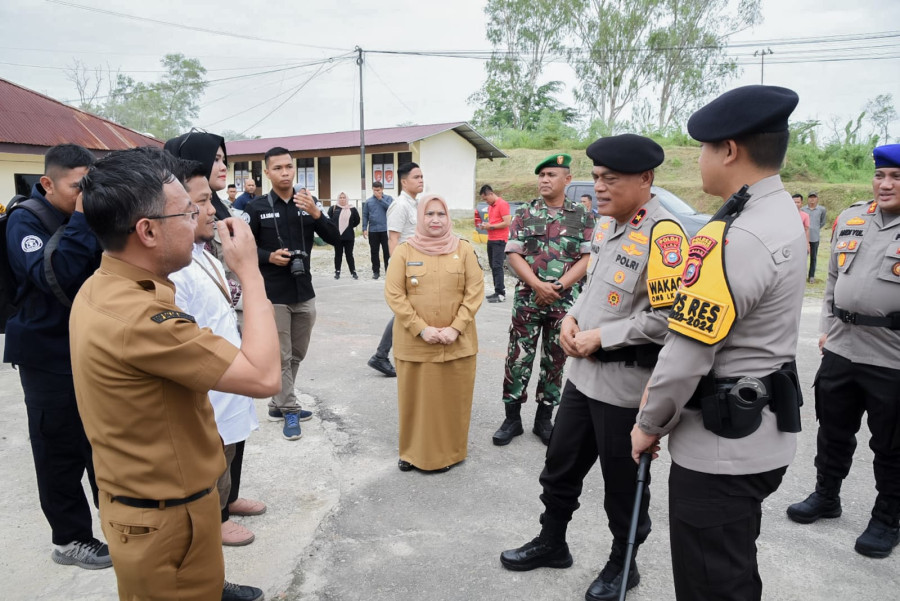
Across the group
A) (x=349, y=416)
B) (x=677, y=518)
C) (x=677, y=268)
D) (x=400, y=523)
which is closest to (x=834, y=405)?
(x=677, y=268)

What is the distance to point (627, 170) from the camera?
2.61 metres

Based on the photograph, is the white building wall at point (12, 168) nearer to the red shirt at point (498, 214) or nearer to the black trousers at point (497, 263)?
the red shirt at point (498, 214)

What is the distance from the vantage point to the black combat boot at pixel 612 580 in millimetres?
2625

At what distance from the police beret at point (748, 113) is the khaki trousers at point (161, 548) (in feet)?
6.25

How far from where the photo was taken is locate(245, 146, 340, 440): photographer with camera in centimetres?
431

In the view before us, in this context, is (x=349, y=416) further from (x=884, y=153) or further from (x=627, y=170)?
(x=884, y=153)

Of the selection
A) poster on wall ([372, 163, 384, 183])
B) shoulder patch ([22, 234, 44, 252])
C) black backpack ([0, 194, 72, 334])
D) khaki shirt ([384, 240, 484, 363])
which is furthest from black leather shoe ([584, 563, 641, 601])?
poster on wall ([372, 163, 384, 183])

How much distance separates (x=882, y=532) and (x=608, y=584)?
156cm

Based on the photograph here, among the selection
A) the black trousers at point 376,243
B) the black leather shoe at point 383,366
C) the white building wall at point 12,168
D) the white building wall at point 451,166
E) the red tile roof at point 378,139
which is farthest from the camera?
the white building wall at point 451,166

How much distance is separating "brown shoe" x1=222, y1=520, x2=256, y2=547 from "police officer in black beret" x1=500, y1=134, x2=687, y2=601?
1.31 metres

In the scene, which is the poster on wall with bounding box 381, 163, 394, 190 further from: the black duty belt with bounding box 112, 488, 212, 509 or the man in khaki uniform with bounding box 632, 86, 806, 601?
the black duty belt with bounding box 112, 488, 212, 509

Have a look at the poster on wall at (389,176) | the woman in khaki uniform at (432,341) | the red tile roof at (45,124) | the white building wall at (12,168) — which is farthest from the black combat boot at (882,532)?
the poster on wall at (389,176)

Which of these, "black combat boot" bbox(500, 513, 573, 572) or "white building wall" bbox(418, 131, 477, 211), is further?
"white building wall" bbox(418, 131, 477, 211)

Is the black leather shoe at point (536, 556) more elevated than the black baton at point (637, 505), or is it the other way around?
the black baton at point (637, 505)
